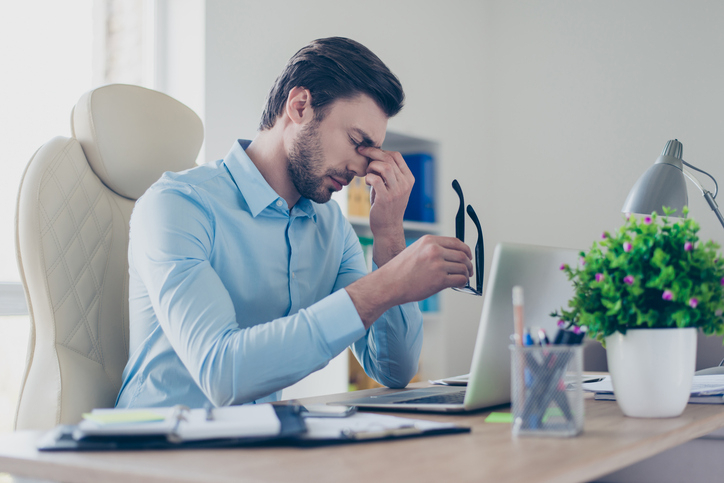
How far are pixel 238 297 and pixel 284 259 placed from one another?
133 millimetres

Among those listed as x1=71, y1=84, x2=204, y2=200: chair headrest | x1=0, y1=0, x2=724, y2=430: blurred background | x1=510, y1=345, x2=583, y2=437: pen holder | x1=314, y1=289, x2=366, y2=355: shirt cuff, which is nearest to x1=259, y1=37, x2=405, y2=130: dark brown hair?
x1=71, y1=84, x2=204, y2=200: chair headrest

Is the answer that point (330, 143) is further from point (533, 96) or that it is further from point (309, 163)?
point (533, 96)

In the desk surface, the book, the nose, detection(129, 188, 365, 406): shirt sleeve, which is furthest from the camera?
the book

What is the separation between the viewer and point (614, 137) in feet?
11.0

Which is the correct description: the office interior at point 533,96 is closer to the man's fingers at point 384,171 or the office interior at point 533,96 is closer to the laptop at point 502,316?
the man's fingers at point 384,171

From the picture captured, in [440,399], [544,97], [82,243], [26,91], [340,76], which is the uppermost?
[544,97]

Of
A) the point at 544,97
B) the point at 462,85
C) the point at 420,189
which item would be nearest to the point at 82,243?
the point at 420,189

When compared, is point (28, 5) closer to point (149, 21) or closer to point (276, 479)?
point (149, 21)

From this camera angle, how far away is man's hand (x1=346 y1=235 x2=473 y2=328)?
3.13ft

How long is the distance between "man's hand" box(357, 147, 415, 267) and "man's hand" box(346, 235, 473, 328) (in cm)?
44

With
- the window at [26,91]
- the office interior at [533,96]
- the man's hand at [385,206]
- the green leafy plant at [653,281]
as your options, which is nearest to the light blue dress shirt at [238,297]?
the man's hand at [385,206]

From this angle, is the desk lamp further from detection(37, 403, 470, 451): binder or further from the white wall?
the white wall

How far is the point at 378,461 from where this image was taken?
0.58 meters

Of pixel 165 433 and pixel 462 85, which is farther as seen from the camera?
pixel 462 85
